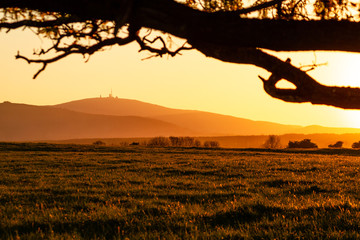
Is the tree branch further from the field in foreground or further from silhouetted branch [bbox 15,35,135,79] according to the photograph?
the field in foreground

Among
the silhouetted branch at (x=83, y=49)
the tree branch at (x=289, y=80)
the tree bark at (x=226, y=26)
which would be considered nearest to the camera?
the tree bark at (x=226, y=26)

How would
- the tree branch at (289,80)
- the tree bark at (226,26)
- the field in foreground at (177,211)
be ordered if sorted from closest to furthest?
the tree bark at (226,26) < the tree branch at (289,80) < the field in foreground at (177,211)

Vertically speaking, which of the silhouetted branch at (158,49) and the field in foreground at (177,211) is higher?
the silhouetted branch at (158,49)

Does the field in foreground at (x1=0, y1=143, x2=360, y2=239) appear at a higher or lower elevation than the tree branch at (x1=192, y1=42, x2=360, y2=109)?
lower

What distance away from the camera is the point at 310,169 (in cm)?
2462

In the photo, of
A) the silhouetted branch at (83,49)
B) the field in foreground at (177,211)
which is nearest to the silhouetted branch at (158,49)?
the silhouetted branch at (83,49)

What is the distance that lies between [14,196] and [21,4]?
10682mm

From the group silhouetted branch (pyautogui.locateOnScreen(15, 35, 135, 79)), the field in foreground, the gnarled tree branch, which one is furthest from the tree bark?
the field in foreground

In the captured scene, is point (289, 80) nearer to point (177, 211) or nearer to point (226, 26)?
point (226, 26)

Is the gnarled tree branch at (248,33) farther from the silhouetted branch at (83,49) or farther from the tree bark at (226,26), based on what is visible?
the silhouetted branch at (83,49)

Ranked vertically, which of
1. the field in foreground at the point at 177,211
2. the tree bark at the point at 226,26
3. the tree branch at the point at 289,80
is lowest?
the field in foreground at the point at 177,211

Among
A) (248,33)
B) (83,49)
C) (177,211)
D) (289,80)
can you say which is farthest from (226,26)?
(177,211)

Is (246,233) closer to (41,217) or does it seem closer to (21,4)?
(41,217)

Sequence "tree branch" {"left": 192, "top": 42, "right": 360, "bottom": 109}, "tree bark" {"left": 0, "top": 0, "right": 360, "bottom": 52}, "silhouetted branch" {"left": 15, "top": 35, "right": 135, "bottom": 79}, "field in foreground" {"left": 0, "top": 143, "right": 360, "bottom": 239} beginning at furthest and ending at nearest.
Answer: "field in foreground" {"left": 0, "top": 143, "right": 360, "bottom": 239} < "silhouetted branch" {"left": 15, "top": 35, "right": 135, "bottom": 79} < "tree branch" {"left": 192, "top": 42, "right": 360, "bottom": 109} < "tree bark" {"left": 0, "top": 0, "right": 360, "bottom": 52}
